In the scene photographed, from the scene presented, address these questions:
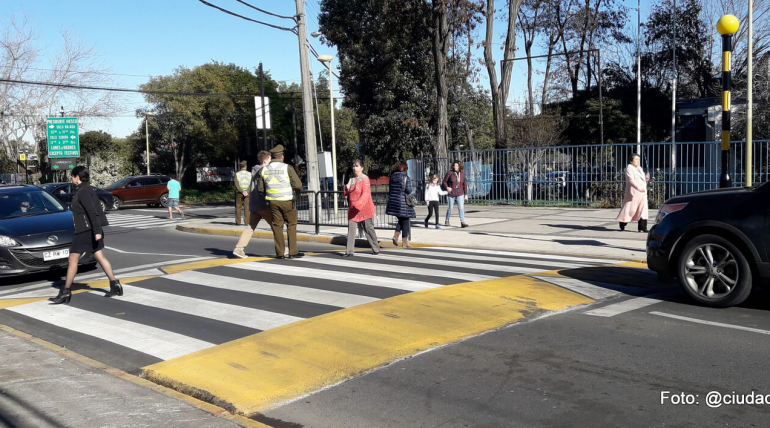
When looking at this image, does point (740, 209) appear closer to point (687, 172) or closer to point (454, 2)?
point (687, 172)

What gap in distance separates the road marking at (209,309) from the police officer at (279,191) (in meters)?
2.62

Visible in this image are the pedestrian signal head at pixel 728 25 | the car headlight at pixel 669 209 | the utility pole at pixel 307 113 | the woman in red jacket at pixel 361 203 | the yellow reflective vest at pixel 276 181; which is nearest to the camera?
the car headlight at pixel 669 209

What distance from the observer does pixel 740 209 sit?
21.9ft

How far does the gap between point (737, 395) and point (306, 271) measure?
6.38m

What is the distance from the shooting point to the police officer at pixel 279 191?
10.8 meters

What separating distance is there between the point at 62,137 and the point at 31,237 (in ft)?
105

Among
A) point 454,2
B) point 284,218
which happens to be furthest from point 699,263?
point 454,2

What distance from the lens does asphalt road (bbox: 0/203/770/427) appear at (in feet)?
14.3

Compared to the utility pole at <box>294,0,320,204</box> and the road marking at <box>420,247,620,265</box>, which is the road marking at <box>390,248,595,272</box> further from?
the utility pole at <box>294,0,320,204</box>

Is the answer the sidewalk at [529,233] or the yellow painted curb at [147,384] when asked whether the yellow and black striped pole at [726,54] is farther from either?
the yellow painted curb at [147,384]

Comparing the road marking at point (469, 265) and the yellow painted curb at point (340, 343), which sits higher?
the road marking at point (469, 265)

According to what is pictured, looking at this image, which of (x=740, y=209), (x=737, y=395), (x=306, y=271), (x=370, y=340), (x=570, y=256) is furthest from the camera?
Result: (x=570, y=256)

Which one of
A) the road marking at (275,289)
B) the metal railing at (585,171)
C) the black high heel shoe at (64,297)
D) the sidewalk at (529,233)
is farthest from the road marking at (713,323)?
the metal railing at (585,171)

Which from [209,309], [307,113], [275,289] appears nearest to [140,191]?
[307,113]
